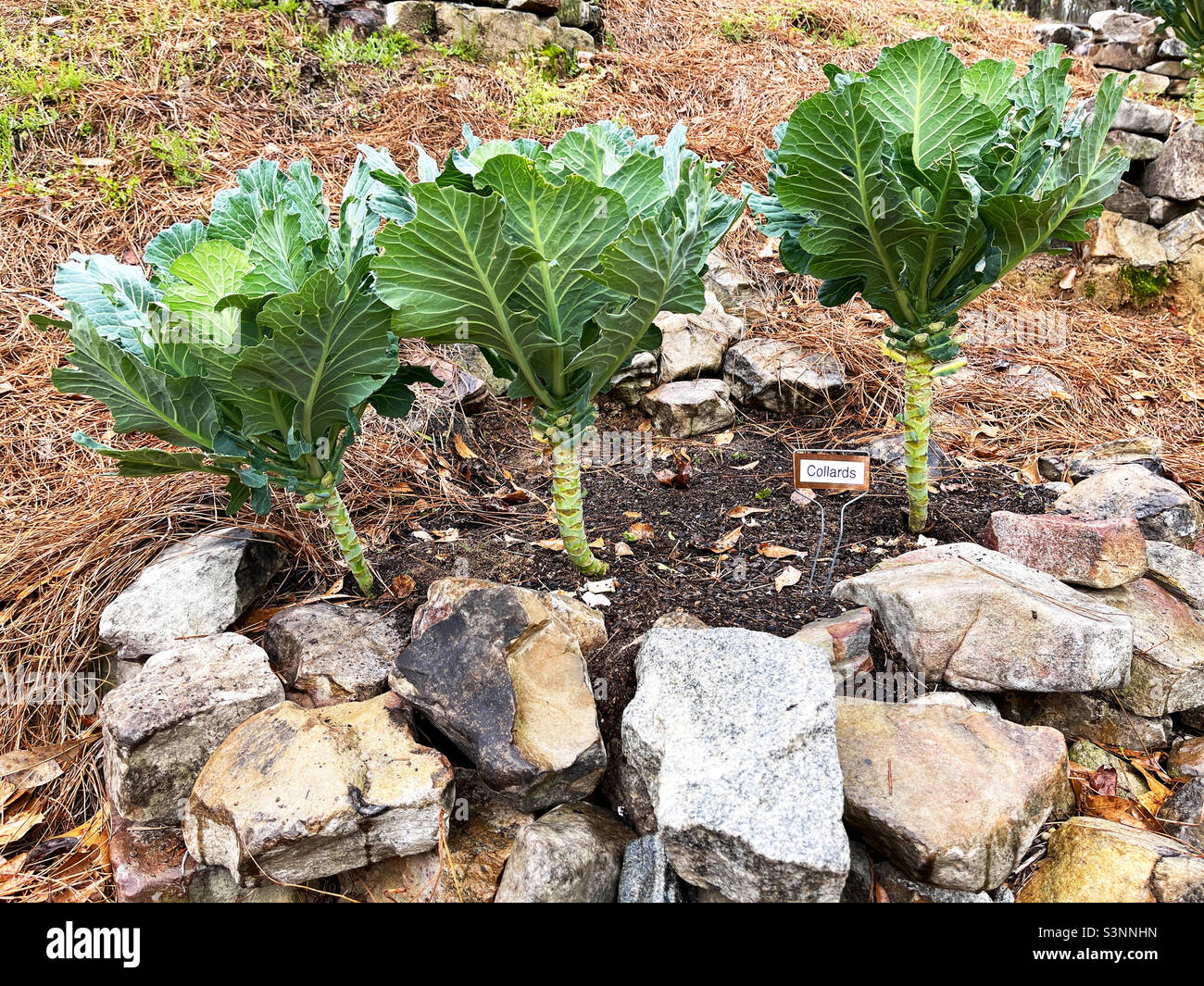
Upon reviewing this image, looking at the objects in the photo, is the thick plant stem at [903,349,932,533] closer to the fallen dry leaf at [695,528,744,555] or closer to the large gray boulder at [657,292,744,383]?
the fallen dry leaf at [695,528,744,555]

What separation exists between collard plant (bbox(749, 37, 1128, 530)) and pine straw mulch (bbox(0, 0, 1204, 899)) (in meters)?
1.20

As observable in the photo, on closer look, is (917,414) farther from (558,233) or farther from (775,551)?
(558,233)

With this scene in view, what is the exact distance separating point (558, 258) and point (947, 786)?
4.81 ft

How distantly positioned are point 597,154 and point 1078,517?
189 centimetres

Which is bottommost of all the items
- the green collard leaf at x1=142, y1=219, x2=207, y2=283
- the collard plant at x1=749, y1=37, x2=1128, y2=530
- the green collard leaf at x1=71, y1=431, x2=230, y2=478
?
the green collard leaf at x1=71, y1=431, x2=230, y2=478

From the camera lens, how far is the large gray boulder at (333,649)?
1992 millimetres

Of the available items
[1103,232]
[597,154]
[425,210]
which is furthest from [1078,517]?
[1103,232]

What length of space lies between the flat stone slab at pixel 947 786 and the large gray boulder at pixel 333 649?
121 cm

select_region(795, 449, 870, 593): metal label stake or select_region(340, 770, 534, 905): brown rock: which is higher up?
select_region(795, 449, 870, 593): metal label stake

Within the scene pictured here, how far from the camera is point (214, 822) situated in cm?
161

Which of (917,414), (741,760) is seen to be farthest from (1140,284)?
(741,760)

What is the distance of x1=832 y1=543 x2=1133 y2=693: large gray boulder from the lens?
1902 millimetres

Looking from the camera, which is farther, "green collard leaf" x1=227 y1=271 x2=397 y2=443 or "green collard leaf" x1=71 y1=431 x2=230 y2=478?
"green collard leaf" x1=71 y1=431 x2=230 y2=478

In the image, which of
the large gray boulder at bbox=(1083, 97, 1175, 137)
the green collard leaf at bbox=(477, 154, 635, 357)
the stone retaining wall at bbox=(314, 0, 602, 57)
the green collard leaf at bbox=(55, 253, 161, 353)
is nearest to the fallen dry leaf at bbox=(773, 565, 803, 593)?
the green collard leaf at bbox=(477, 154, 635, 357)
